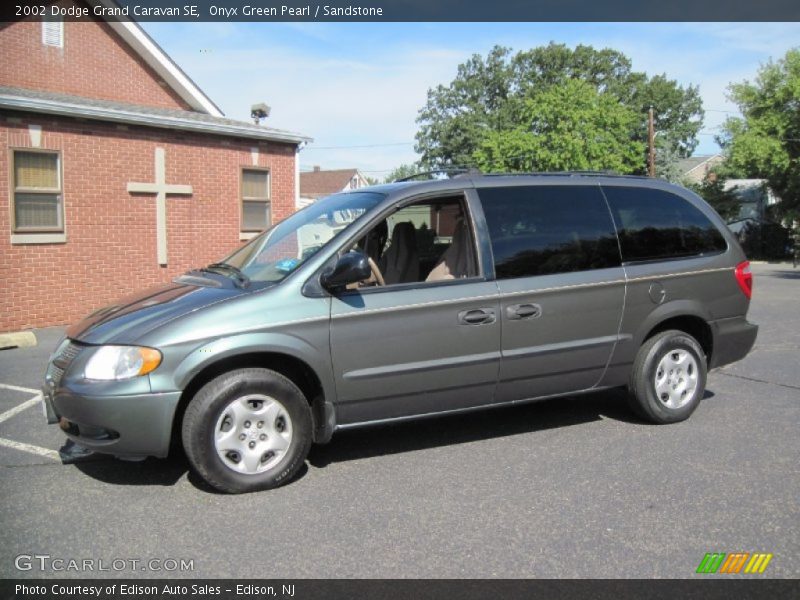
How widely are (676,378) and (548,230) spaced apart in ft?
5.11

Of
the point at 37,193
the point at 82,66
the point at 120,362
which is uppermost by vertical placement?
the point at 82,66

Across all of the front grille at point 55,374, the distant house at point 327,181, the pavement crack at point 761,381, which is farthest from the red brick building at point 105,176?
the distant house at point 327,181

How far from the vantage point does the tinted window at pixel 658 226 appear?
518 cm

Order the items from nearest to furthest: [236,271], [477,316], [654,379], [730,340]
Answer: [477,316] → [236,271] → [654,379] → [730,340]

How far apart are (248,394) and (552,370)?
2.07 metres

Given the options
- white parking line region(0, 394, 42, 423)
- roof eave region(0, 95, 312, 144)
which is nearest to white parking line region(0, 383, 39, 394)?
white parking line region(0, 394, 42, 423)

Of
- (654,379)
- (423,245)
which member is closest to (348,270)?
(423,245)

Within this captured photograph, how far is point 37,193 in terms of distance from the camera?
1156 centimetres

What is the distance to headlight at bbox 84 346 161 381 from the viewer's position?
3.81 m

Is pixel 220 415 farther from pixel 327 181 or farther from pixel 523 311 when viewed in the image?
pixel 327 181

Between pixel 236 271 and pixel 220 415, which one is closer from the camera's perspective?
pixel 220 415

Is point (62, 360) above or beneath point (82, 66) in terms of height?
beneath

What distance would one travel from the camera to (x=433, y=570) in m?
3.13

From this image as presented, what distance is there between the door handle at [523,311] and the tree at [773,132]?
3464 centimetres
